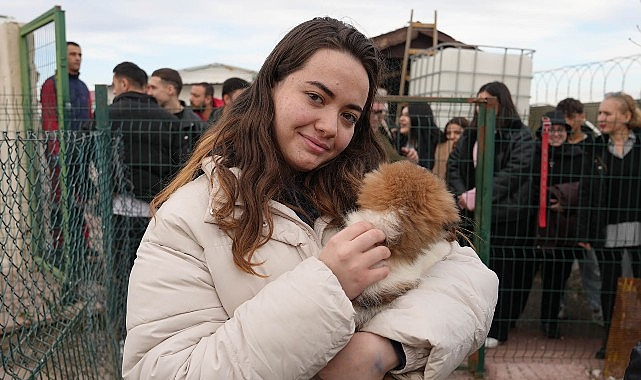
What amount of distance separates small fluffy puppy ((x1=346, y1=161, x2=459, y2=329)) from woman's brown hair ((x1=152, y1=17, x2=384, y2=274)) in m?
0.18

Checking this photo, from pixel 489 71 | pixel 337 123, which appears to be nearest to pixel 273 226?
pixel 337 123

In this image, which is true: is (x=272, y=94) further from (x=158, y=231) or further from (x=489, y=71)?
(x=489, y=71)

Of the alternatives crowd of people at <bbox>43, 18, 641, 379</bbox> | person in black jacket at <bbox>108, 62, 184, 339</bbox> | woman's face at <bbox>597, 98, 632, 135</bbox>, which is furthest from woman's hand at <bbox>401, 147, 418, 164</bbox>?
crowd of people at <bbox>43, 18, 641, 379</bbox>

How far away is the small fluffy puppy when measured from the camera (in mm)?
1513

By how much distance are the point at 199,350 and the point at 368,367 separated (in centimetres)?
39

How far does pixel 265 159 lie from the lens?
166cm

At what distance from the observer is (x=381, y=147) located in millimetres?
2070

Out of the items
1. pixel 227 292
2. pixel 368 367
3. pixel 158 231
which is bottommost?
pixel 368 367

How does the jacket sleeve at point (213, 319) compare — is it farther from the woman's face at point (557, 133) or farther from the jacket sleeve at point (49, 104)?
the jacket sleeve at point (49, 104)

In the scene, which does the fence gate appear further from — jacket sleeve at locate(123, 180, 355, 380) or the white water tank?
the white water tank

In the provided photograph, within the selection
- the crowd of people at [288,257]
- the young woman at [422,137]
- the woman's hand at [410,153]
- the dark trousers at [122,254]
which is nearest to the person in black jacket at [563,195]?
the young woman at [422,137]

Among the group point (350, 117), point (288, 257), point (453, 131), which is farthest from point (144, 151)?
point (288, 257)

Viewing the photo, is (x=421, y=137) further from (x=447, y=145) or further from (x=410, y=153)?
(x=447, y=145)

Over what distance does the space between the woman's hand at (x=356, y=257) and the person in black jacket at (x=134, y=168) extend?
3.49 metres
